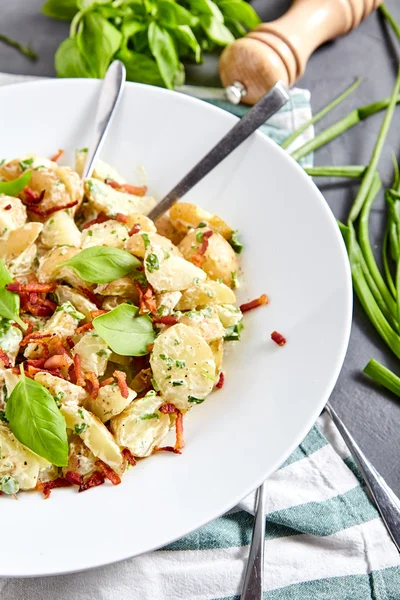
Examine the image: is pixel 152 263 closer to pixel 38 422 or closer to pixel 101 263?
pixel 101 263

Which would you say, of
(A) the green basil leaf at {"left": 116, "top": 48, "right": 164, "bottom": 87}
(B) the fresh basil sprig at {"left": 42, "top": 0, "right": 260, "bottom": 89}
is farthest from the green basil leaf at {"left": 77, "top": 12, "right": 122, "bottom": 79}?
(A) the green basil leaf at {"left": 116, "top": 48, "right": 164, "bottom": 87}

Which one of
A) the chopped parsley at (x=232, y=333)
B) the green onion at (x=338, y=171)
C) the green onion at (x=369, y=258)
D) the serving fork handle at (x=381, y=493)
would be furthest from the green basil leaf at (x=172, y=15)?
the serving fork handle at (x=381, y=493)

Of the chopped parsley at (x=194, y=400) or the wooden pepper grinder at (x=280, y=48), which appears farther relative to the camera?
the wooden pepper grinder at (x=280, y=48)

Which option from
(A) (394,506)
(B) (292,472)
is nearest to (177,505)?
(B) (292,472)

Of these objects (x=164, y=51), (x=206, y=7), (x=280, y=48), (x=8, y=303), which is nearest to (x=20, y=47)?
(x=164, y=51)

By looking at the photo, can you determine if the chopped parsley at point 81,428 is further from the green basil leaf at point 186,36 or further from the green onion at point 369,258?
the green basil leaf at point 186,36

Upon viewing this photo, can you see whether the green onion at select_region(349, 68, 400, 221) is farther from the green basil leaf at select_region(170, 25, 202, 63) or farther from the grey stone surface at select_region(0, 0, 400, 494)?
the green basil leaf at select_region(170, 25, 202, 63)

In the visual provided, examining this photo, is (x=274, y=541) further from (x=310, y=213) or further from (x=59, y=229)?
(x=59, y=229)
